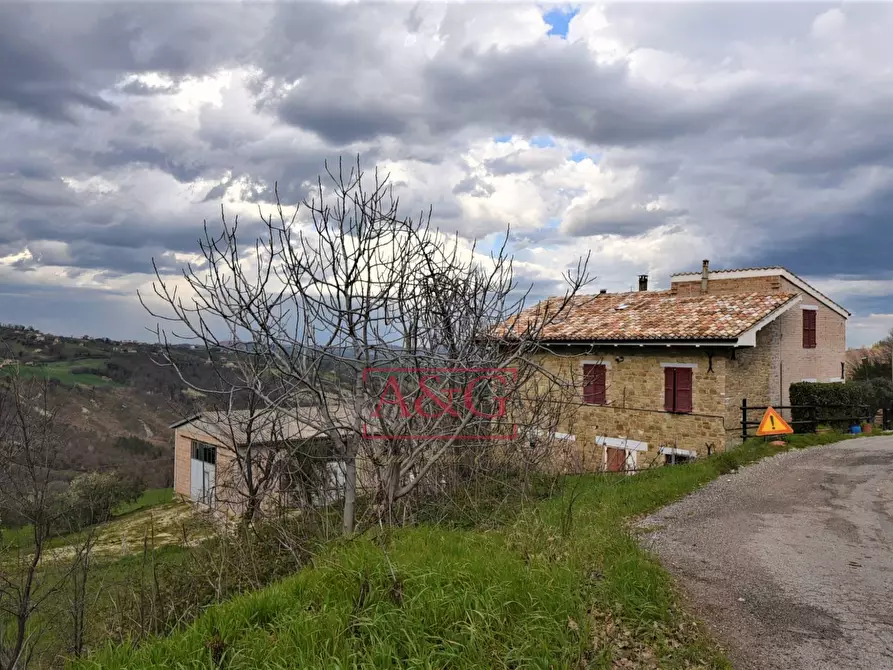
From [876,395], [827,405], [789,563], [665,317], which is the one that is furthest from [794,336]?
[789,563]

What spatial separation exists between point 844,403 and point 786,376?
64.3 inches

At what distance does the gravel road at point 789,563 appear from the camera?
4.11 meters

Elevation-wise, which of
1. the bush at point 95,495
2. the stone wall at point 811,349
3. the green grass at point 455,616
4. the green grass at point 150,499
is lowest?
the green grass at point 150,499

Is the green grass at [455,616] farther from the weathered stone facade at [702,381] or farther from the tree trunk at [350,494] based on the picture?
the weathered stone facade at [702,381]

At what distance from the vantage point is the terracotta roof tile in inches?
551

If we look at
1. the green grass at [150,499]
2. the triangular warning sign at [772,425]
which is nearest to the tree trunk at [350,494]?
the triangular warning sign at [772,425]

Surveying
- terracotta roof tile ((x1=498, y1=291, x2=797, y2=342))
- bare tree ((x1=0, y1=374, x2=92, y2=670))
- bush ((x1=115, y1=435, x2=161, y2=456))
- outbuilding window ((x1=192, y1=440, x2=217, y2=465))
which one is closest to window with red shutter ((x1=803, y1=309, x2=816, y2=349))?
terracotta roof tile ((x1=498, y1=291, x2=797, y2=342))

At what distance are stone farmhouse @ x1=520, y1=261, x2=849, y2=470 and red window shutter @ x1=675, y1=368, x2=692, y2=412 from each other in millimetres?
25

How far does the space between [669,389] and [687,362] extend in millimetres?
835

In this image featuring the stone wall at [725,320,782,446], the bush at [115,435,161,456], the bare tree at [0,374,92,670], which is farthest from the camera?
the bush at [115,435,161,456]

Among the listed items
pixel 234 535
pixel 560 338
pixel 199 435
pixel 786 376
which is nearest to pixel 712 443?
pixel 786 376

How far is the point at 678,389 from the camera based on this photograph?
569 inches

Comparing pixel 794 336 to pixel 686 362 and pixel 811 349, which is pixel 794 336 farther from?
pixel 686 362

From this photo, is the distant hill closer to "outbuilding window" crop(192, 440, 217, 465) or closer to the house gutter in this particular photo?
"outbuilding window" crop(192, 440, 217, 465)
